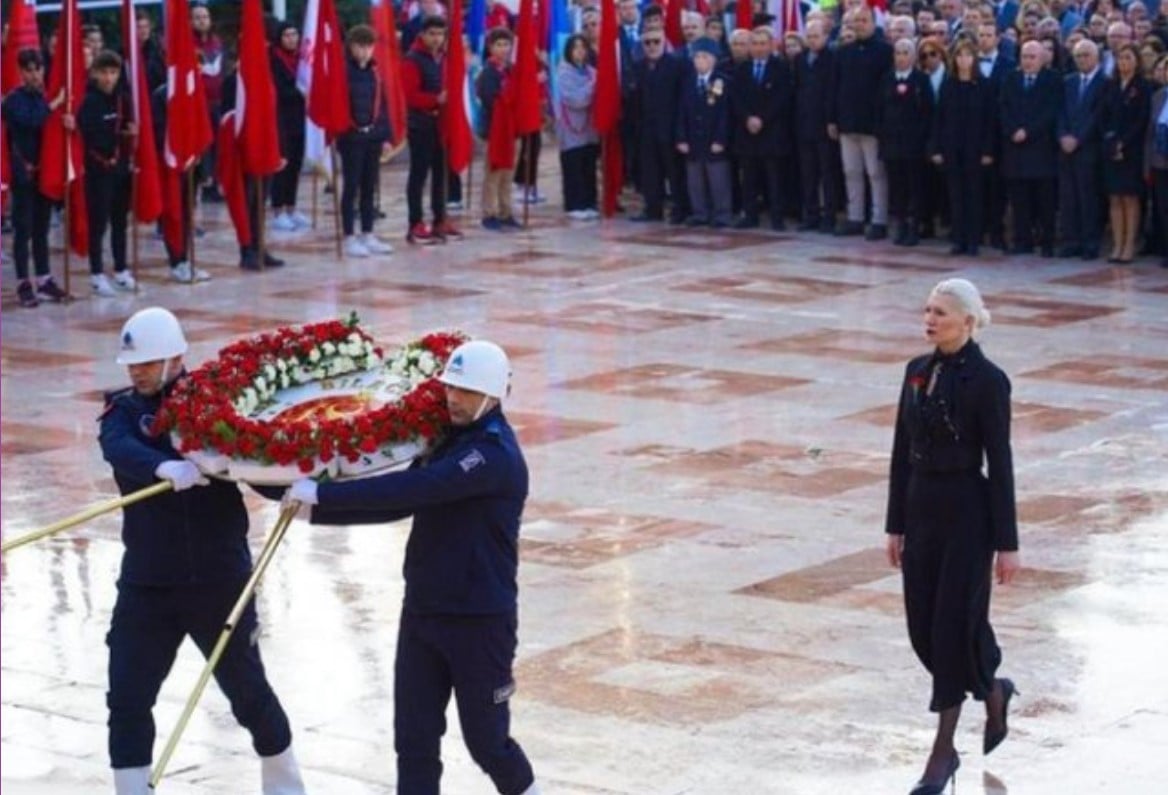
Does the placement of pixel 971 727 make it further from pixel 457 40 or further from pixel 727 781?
pixel 457 40

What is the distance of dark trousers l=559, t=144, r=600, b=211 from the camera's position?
2553cm

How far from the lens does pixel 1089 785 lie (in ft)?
29.0

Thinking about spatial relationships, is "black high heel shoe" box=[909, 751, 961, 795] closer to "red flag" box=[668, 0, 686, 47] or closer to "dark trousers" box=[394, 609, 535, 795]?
"dark trousers" box=[394, 609, 535, 795]

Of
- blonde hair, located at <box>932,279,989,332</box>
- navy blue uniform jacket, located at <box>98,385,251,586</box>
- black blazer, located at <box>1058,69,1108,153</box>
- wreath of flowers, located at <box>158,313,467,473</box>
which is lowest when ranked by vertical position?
navy blue uniform jacket, located at <box>98,385,251,586</box>

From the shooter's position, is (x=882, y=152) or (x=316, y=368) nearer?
(x=316, y=368)

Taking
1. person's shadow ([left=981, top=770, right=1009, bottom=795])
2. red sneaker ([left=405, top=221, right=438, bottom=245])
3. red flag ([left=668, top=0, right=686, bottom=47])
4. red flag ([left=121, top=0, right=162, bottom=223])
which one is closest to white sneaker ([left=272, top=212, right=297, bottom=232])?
red sneaker ([left=405, top=221, right=438, bottom=245])

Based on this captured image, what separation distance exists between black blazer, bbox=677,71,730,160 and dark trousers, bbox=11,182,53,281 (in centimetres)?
649

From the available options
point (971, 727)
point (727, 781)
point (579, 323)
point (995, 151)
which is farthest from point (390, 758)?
point (995, 151)

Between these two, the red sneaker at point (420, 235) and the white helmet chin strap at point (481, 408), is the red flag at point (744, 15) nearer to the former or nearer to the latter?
the red sneaker at point (420, 235)

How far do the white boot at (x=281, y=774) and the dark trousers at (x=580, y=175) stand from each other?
17.0 m

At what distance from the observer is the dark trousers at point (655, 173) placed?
2500cm

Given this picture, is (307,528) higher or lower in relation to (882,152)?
lower

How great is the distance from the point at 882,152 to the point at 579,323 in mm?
4856

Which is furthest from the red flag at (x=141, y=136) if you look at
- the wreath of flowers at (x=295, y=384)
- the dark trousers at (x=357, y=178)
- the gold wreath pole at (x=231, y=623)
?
the gold wreath pole at (x=231, y=623)
